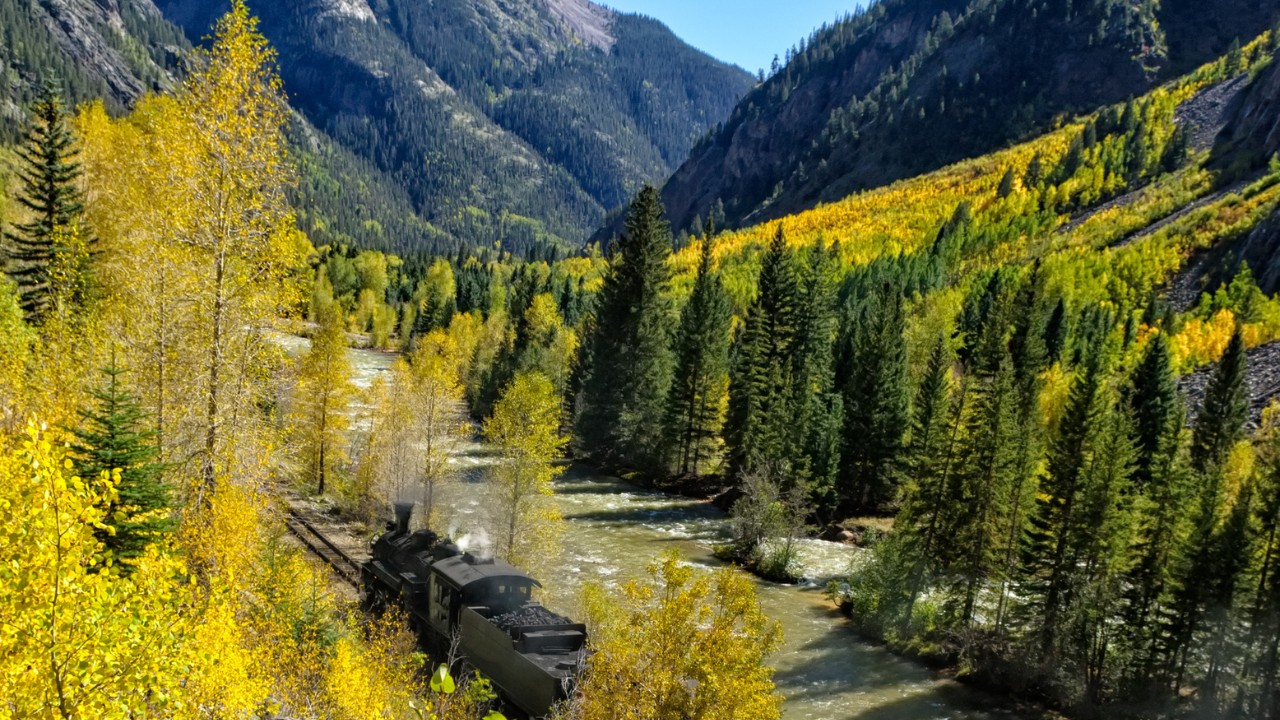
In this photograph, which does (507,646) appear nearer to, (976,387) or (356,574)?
(356,574)

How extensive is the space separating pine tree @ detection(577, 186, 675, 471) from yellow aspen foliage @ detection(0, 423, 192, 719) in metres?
50.5

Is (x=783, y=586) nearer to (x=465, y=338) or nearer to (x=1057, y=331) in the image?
(x=465, y=338)

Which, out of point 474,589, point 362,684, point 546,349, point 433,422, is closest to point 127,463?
point 362,684

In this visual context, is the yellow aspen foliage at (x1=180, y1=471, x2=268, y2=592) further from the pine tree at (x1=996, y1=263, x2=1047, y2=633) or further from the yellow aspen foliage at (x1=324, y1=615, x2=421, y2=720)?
the pine tree at (x1=996, y1=263, x2=1047, y2=633)

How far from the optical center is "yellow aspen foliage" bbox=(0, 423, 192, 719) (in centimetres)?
500

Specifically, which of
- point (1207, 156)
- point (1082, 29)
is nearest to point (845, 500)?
point (1207, 156)

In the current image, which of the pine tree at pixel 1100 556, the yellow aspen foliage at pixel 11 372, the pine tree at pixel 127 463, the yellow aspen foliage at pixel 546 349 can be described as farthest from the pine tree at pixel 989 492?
the yellow aspen foliage at pixel 546 349

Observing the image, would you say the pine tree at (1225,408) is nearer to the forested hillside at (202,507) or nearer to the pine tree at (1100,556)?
the pine tree at (1100,556)

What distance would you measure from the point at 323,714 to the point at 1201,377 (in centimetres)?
7433

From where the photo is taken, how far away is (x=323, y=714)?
14.0 metres

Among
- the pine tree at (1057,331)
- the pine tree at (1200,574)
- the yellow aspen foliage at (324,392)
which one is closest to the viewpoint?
the pine tree at (1200,574)

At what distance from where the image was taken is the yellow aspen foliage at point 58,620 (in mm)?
4996

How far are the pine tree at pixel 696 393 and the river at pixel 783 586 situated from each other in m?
5.54

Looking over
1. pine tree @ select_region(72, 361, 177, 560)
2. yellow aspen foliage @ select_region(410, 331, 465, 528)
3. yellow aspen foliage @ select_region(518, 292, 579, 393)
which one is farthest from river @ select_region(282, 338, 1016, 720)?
pine tree @ select_region(72, 361, 177, 560)
